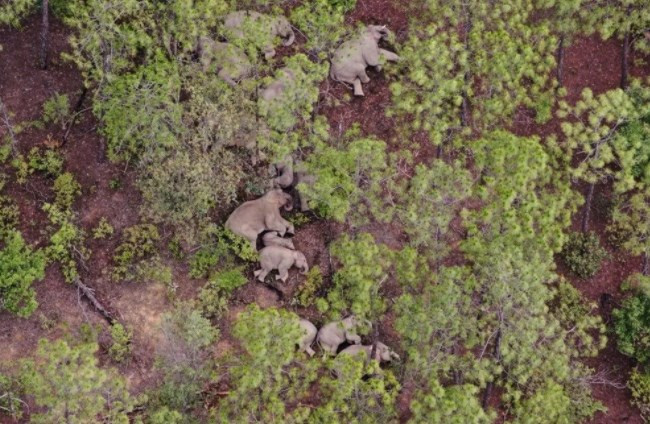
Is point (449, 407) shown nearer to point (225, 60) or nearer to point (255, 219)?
point (255, 219)

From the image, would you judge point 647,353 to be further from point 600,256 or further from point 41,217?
point 41,217

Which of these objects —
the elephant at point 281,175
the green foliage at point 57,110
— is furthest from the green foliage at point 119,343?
the green foliage at point 57,110

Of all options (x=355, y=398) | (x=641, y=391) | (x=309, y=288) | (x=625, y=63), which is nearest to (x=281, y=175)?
(x=309, y=288)

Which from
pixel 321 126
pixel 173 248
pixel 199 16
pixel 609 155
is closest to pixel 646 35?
pixel 609 155

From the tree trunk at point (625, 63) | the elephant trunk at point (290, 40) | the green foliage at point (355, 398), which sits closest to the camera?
the green foliage at point (355, 398)

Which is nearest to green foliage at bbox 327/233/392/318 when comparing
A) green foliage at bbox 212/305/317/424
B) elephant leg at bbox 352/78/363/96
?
green foliage at bbox 212/305/317/424

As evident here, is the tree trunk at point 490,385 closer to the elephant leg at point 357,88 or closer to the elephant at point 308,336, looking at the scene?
the elephant at point 308,336
